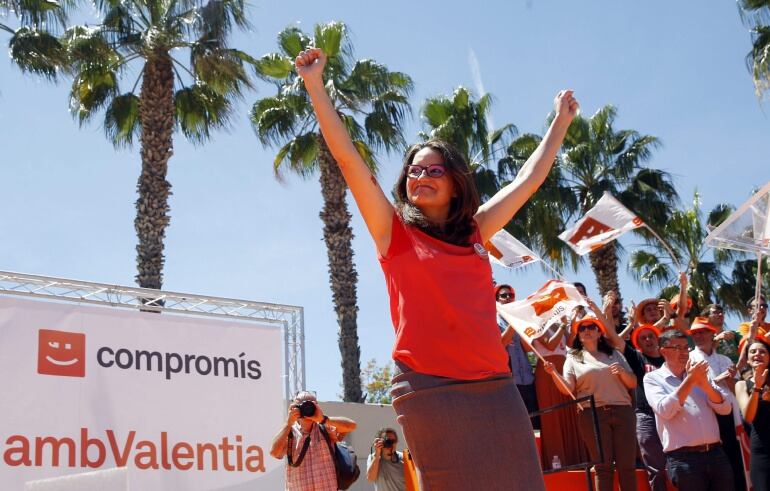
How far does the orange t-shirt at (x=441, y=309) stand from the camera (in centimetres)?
202

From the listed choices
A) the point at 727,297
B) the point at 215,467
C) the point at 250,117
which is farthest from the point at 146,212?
the point at 727,297

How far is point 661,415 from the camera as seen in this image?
654 cm

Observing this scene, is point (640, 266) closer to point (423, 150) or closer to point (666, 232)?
point (666, 232)

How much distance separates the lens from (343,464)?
6.78 metres

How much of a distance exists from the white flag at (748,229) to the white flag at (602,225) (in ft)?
7.16

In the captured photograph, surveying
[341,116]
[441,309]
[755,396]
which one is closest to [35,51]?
[341,116]

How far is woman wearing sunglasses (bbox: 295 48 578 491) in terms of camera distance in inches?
77.4

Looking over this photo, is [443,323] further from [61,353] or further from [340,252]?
[340,252]

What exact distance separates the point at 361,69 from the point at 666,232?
8.35m

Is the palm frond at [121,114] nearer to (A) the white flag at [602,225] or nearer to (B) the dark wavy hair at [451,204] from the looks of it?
(A) the white flag at [602,225]

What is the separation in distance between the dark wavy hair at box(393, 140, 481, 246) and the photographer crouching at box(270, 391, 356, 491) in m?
4.74

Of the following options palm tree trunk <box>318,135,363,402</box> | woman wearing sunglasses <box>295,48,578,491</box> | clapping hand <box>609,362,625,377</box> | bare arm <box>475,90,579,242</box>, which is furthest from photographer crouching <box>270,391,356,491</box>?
palm tree trunk <box>318,135,363,402</box>

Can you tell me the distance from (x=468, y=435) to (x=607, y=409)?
5082 millimetres

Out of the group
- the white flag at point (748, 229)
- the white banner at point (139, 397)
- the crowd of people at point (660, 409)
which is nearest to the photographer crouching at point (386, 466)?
the white banner at point (139, 397)
